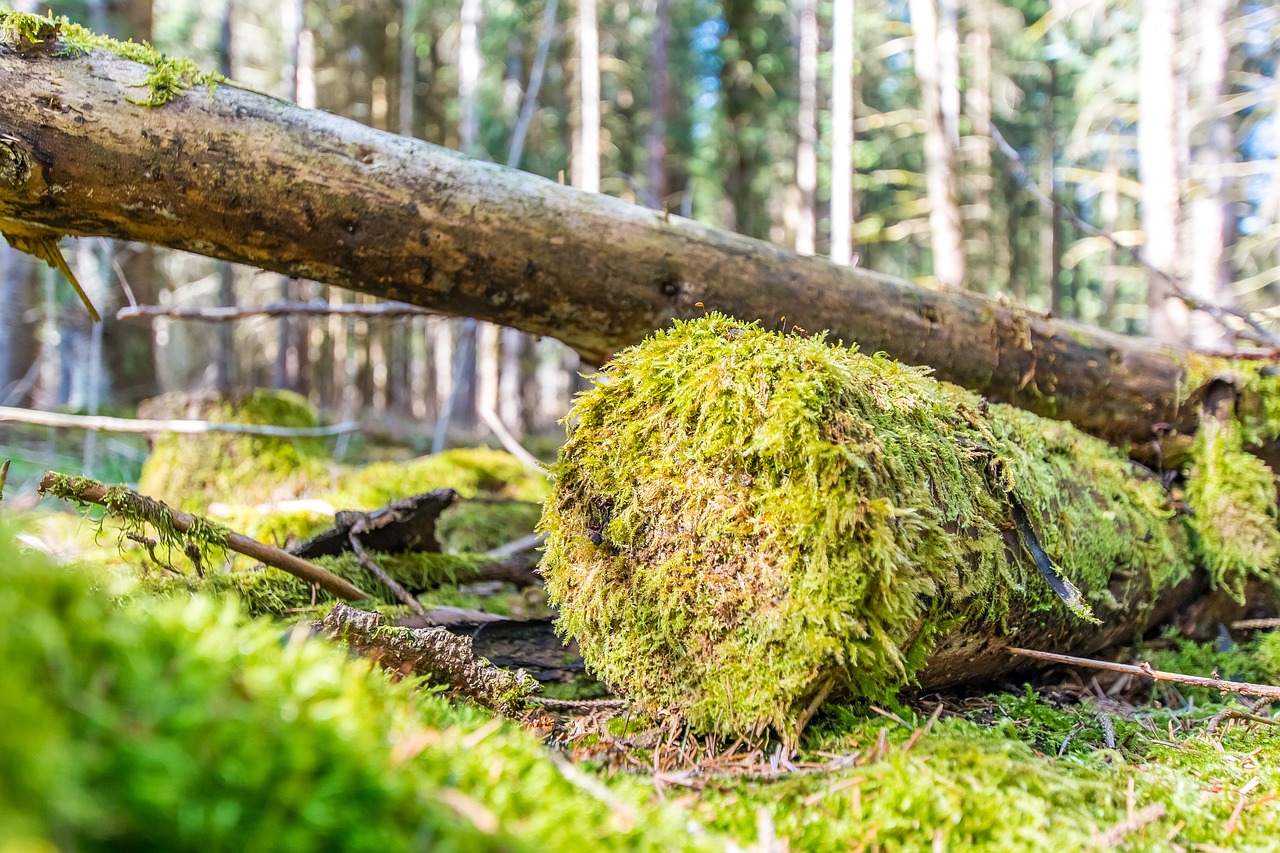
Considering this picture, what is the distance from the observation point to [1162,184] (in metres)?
7.94

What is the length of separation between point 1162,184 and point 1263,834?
8.74 metres

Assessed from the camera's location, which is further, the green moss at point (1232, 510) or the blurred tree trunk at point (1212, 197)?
the blurred tree trunk at point (1212, 197)

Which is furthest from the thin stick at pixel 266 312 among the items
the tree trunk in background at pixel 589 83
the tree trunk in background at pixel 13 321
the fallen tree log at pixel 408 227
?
the tree trunk in background at pixel 589 83

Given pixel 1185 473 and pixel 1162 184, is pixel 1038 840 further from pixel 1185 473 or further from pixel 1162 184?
pixel 1162 184

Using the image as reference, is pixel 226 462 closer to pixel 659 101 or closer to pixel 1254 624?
pixel 1254 624

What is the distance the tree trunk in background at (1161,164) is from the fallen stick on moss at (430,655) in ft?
28.0

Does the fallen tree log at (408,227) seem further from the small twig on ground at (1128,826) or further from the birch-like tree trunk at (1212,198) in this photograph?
the birch-like tree trunk at (1212,198)

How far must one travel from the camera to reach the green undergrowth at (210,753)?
2.10 feet

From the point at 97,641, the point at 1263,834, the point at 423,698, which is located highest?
the point at 97,641

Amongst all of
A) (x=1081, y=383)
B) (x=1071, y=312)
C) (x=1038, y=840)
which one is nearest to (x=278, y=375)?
(x=1081, y=383)

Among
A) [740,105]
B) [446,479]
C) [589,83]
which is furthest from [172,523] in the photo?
[740,105]

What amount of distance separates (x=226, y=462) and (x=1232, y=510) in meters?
5.95

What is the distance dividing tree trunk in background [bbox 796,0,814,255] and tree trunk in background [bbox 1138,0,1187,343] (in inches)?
244

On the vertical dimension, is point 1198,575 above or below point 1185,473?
below
